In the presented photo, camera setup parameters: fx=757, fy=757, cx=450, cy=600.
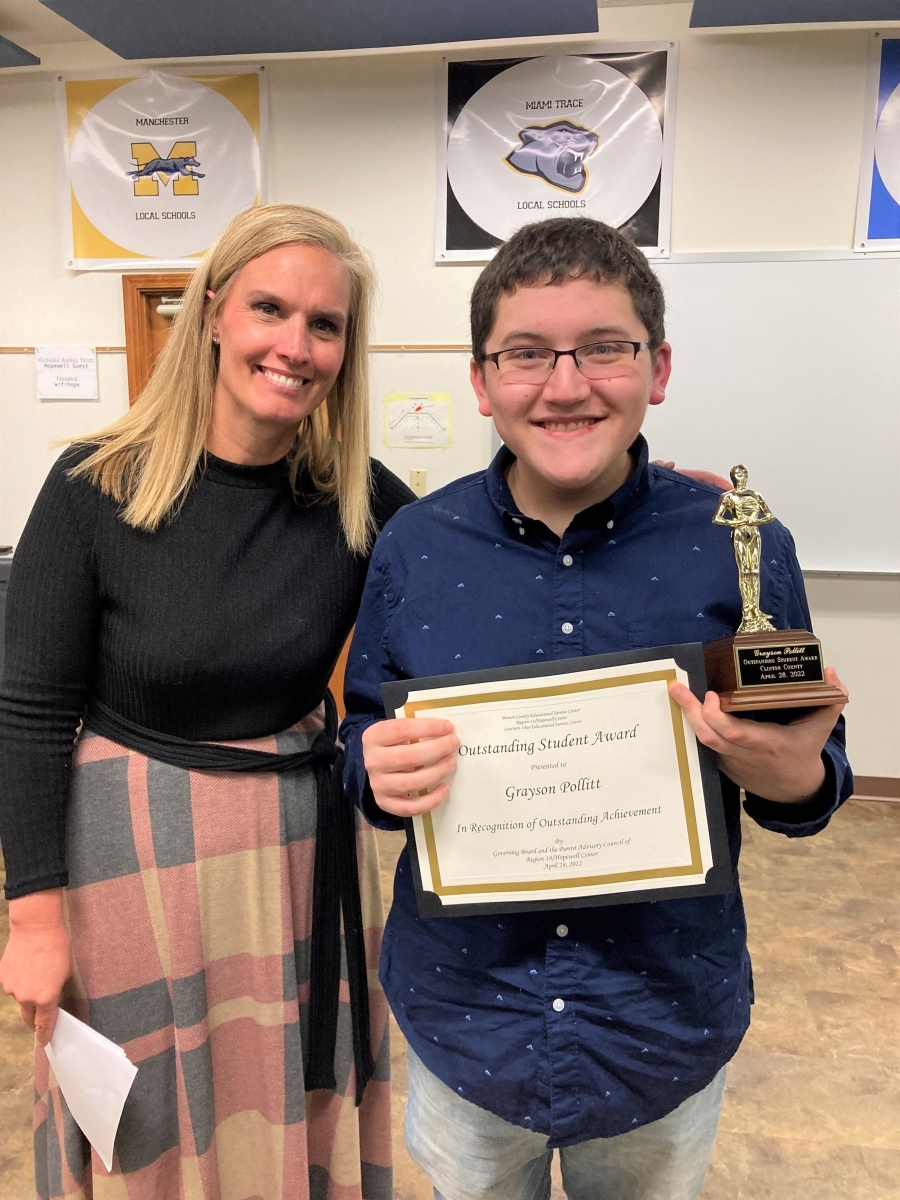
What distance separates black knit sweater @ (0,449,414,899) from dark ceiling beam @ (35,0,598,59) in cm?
244

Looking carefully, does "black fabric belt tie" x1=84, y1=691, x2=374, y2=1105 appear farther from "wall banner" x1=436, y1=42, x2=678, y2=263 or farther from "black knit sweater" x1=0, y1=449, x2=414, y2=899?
"wall banner" x1=436, y1=42, x2=678, y2=263

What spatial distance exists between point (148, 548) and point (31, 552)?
15 centimetres

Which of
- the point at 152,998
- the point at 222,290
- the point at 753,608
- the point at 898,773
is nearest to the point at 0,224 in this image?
the point at 222,290

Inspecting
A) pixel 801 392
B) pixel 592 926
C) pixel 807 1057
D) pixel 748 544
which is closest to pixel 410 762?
pixel 592 926

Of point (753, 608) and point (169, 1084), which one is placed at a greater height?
point (753, 608)

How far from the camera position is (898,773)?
133 inches

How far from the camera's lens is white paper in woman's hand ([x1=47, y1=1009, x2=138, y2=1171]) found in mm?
1035

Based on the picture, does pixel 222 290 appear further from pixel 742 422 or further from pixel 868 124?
pixel 868 124

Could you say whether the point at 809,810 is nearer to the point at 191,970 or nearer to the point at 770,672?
the point at 770,672

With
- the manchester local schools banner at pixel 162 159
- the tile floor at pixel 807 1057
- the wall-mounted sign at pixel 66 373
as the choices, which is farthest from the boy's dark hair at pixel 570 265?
the wall-mounted sign at pixel 66 373

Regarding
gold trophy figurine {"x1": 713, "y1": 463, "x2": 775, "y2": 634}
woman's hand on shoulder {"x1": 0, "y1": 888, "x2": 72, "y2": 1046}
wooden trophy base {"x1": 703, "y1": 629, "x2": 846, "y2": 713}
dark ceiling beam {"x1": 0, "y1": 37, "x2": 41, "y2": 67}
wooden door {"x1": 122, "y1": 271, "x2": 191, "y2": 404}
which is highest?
dark ceiling beam {"x1": 0, "y1": 37, "x2": 41, "y2": 67}

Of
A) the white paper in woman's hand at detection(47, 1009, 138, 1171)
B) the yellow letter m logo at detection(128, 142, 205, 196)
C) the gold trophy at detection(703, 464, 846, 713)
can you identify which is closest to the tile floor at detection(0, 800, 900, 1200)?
the white paper in woman's hand at detection(47, 1009, 138, 1171)

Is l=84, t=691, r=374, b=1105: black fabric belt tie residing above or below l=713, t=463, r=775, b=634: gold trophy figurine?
below

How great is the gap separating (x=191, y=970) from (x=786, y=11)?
3.45 metres
